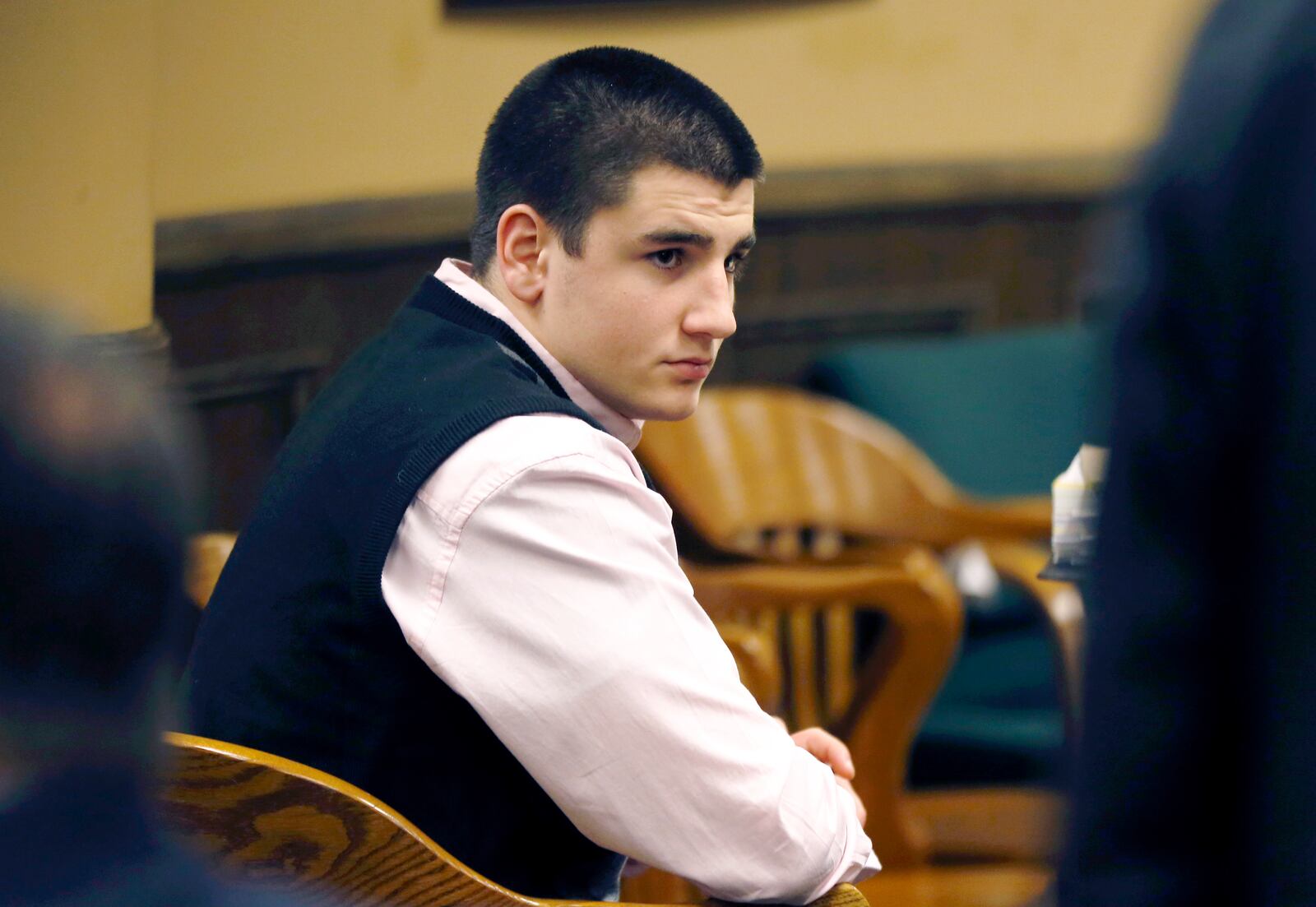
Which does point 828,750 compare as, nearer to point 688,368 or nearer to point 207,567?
point 688,368

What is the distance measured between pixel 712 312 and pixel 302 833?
1.88 feet

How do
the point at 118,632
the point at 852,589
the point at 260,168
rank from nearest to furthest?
the point at 118,632, the point at 852,589, the point at 260,168

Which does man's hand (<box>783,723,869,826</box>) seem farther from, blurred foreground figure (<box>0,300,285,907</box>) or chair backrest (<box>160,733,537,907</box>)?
blurred foreground figure (<box>0,300,285,907</box>)

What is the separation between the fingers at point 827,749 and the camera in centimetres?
146

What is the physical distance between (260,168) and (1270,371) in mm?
2431

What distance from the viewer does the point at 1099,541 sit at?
608 mm

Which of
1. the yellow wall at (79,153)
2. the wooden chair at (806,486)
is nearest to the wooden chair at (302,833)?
the yellow wall at (79,153)

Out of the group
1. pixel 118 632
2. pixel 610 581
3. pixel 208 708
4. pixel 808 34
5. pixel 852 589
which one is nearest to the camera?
pixel 118 632

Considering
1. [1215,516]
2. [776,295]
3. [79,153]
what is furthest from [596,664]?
[776,295]

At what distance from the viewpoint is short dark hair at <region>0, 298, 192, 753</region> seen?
503 millimetres

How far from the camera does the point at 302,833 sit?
1.12 metres

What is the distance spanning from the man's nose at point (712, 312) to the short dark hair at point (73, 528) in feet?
3.15

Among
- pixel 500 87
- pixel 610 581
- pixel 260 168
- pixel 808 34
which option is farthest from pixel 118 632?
pixel 808 34

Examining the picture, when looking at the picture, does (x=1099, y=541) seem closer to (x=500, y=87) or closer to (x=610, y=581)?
(x=610, y=581)
